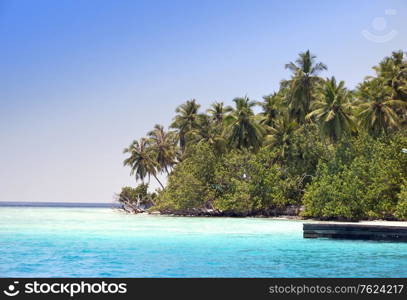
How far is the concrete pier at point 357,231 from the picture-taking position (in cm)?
2255

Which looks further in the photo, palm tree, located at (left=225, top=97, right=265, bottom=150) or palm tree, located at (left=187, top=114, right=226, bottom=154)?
palm tree, located at (left=187, top=114, right=226, bottom=154)

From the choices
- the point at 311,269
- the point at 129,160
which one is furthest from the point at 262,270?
the point at 129,160

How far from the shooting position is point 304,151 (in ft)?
162

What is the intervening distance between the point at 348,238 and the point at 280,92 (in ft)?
116

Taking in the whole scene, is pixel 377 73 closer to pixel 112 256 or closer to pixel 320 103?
pixel 320 103

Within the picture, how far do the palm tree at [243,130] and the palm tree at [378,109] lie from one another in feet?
46.8

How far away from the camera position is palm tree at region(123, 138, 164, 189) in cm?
7200

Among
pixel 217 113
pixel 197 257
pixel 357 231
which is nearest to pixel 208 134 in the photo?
pixel 217 113

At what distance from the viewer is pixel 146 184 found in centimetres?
7444

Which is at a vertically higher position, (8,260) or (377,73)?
(377,73)

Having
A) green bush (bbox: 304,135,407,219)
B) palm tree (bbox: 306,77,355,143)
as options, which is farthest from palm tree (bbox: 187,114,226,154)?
palm tree (bbox: 306,77,355,143)

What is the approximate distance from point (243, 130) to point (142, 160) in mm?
22491

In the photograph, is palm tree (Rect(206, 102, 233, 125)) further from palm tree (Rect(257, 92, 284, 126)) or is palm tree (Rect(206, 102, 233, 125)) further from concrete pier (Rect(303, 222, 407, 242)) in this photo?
concrete pier (Rect(303, 222, 407, 242))

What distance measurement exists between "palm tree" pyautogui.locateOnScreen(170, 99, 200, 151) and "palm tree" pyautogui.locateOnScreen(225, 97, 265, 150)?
12.2 metres
